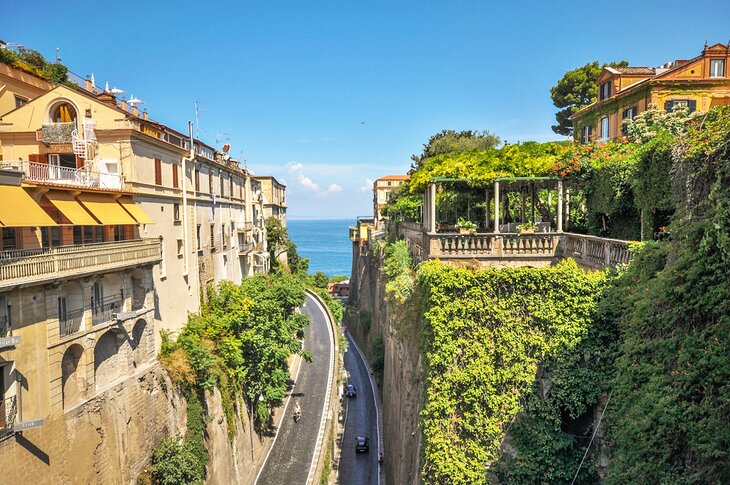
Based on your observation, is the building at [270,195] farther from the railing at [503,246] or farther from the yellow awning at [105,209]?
the railing at [503,246]

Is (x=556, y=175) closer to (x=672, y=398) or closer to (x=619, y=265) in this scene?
(x=619, y=265)

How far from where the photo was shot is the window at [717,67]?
27.9 m

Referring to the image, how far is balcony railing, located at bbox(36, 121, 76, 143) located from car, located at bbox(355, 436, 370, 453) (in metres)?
24.7

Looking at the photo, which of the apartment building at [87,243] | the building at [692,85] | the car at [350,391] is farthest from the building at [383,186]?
the building at [692,85]

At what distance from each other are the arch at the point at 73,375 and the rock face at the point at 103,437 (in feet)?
1.57

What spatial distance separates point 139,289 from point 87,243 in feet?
9.86

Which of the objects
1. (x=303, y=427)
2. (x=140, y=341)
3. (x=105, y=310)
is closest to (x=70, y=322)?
(x=105, y=310)

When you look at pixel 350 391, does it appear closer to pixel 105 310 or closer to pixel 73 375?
pixel 105 310

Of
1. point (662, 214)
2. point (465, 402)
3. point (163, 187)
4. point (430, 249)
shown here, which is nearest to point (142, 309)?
point (163, 187)

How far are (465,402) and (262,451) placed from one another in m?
23.6

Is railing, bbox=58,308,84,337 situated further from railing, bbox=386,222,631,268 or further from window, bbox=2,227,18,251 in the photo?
railing, bbox=386,222,631,268

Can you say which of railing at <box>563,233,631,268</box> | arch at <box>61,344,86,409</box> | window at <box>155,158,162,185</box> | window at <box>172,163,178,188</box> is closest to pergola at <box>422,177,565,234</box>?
railing at <box>563,233,631,268</box>

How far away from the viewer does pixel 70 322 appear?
17.0 m

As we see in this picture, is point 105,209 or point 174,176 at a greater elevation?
point 174,176
